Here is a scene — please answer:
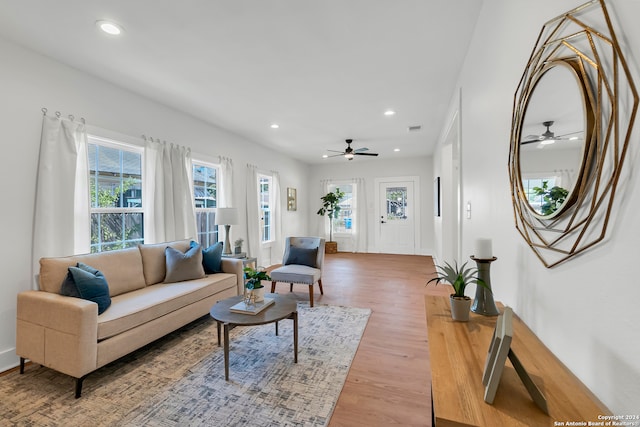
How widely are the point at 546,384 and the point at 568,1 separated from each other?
1.15 metres

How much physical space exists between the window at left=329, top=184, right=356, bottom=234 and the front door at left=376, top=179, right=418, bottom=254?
0.76 metres

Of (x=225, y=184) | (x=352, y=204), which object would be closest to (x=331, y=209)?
(x=352, y=204)

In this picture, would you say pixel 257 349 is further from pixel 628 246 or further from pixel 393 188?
pixel 393 188

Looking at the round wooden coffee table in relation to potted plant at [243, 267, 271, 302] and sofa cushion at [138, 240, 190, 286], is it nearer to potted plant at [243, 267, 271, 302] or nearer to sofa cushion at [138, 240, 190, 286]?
potted plant at [243, 267, 271, 302]

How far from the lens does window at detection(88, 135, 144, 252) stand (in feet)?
9.89

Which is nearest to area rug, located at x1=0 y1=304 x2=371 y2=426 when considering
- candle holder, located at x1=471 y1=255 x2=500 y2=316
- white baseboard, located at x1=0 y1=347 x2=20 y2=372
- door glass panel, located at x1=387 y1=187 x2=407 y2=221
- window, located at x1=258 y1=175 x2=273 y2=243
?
white baseboard, located at x1=0 y1=347 x2=20 y2=372

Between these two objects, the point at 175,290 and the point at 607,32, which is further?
the point at 175,290

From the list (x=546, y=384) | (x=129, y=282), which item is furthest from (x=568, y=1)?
(x=129, y=282)

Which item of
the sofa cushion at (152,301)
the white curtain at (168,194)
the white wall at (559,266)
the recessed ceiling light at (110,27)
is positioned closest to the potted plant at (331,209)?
the white curtain at (168,194)

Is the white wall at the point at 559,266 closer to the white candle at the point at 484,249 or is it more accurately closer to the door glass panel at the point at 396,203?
the white candle at the point at 484,249

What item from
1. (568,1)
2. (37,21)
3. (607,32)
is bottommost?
(607,32)

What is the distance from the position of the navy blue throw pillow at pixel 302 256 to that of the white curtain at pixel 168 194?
→ 4.61ft

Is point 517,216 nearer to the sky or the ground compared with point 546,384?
nearer to the sky

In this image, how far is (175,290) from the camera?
2.81 m
